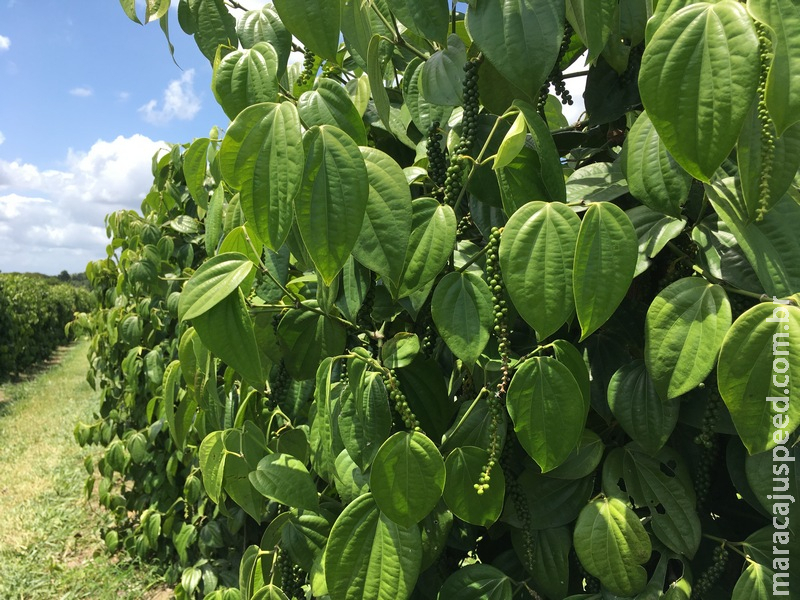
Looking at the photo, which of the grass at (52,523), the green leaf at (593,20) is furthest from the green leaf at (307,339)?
the grass at (52,523)

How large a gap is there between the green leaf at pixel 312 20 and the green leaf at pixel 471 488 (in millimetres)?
581

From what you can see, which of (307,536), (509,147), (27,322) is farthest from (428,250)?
(27,322)

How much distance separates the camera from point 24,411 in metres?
8.50

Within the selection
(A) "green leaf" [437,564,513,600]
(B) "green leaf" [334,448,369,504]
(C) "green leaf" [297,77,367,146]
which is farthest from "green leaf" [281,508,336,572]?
(C) "green leaf" [297,77,367,146]

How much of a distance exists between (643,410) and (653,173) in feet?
1.03

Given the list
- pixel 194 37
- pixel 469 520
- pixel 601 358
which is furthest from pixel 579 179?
pixel 194 37

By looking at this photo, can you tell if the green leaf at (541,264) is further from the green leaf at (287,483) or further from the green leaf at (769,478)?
the green leaf at (287,483)

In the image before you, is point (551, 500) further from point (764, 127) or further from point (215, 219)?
point (215, 219)

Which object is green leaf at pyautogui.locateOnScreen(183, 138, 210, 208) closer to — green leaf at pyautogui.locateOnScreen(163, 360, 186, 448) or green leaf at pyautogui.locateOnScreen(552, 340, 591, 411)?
green leaf at pyautogui.locateOnScreen(163, 360, 186, 448)

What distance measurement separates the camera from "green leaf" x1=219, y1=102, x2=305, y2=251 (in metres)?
0.72

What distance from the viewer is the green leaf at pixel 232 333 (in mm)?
848

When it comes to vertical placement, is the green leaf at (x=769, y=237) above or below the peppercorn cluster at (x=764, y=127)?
below

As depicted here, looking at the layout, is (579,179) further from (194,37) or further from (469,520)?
(194,37)

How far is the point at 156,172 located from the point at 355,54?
2497 mm
